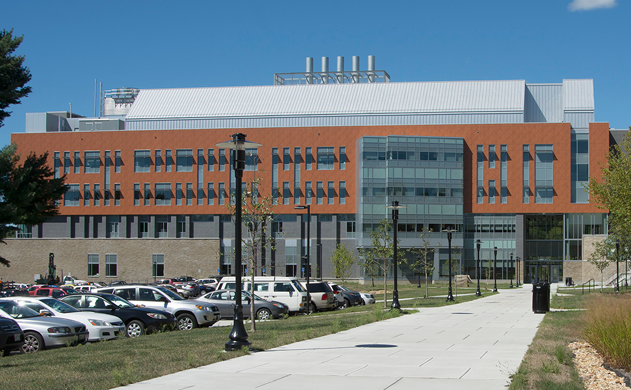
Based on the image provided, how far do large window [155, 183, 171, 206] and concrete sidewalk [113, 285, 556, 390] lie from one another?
75.4 meters

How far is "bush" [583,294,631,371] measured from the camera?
469 inches

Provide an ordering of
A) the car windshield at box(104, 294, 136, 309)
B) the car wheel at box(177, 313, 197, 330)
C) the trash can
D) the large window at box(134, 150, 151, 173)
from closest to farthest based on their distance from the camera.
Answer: the car windshield at box(104, 294, 136, 309) → the car wheel at box(177, 313, 197, 330) → the trash can → the large window at box(134, 150, 151, 173)

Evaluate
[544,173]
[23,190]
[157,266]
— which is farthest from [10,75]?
[544,173]

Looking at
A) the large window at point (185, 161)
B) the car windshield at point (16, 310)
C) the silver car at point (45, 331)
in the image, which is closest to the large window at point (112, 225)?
the large window at point (185, 161)

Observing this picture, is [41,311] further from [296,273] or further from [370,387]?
[296,273]

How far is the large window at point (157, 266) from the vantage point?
89.9 meters

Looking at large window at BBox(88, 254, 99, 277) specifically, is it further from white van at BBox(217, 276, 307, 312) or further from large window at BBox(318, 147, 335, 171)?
white van at BBox(217, 276, 307, 312)

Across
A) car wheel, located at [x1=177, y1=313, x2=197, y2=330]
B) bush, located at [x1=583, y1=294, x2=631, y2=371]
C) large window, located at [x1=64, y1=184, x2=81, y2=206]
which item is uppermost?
large window, located at [x1=64, y1=184, x2=81, y2=206]

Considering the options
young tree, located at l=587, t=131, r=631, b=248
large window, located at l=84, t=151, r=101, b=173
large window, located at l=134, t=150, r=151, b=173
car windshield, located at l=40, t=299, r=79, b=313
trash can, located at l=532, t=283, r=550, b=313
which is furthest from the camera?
large window, located at l=84, t=151, r=101, b=173

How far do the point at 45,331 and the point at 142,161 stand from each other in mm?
77385

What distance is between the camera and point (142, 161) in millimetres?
92688

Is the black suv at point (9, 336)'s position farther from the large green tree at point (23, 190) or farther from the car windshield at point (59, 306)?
the large green tree at point (23, 190)

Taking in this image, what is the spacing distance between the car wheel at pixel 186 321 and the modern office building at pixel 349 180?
6152 centimetres

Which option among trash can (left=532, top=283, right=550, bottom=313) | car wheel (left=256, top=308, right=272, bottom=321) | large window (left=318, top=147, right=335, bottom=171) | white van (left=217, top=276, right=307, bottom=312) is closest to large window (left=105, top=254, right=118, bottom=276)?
large window (left=318, top=147, right=335, bottom=171)
